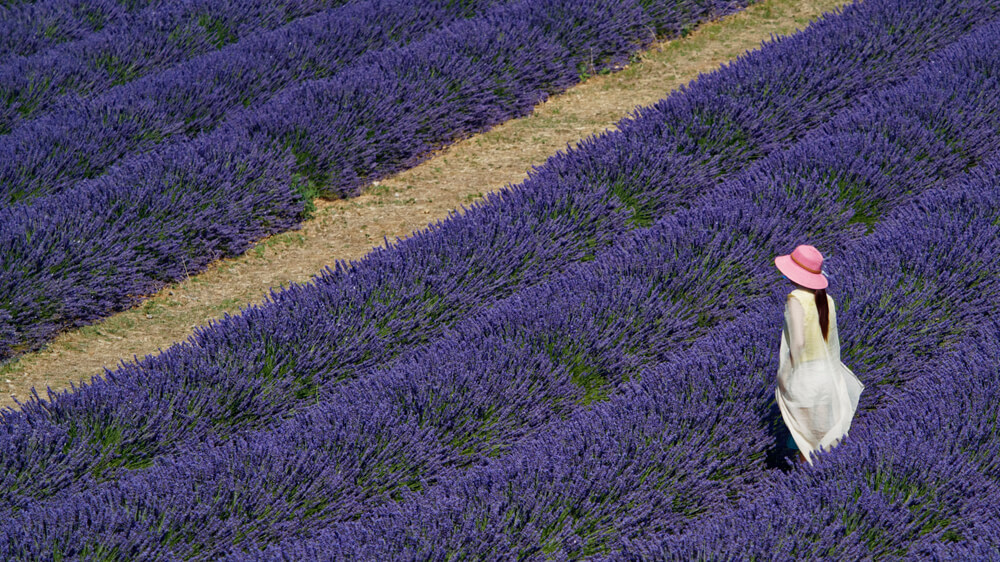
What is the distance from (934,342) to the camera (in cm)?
538

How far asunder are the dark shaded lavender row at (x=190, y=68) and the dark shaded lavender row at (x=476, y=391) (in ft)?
13.7

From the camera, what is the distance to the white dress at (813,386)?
4355mm

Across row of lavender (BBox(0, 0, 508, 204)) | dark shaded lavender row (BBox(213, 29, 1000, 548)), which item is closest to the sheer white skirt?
dark shaded lavender row (BBox(213, 29, 1000, 548))

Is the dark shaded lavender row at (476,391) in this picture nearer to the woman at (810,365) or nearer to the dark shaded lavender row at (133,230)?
the woman at (810,365)

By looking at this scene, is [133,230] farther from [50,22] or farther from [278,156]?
[50,22]

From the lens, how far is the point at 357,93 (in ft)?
27.6

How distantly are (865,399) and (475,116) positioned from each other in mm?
4832

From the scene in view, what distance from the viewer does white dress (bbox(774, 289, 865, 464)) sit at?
436 cm

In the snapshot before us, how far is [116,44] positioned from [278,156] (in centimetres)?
320

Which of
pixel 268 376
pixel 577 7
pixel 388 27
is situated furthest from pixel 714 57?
pixel 268 376

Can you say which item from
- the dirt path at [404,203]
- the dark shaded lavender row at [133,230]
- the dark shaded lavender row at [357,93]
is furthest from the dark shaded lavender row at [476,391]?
the dark shaded lavender row at [357,93]

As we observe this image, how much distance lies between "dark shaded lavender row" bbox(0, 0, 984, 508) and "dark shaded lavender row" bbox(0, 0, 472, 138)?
3.19 metres

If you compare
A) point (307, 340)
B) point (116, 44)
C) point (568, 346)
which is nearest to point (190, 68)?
point (116, 44)

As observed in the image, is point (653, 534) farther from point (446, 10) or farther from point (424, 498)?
point (446, 10)
